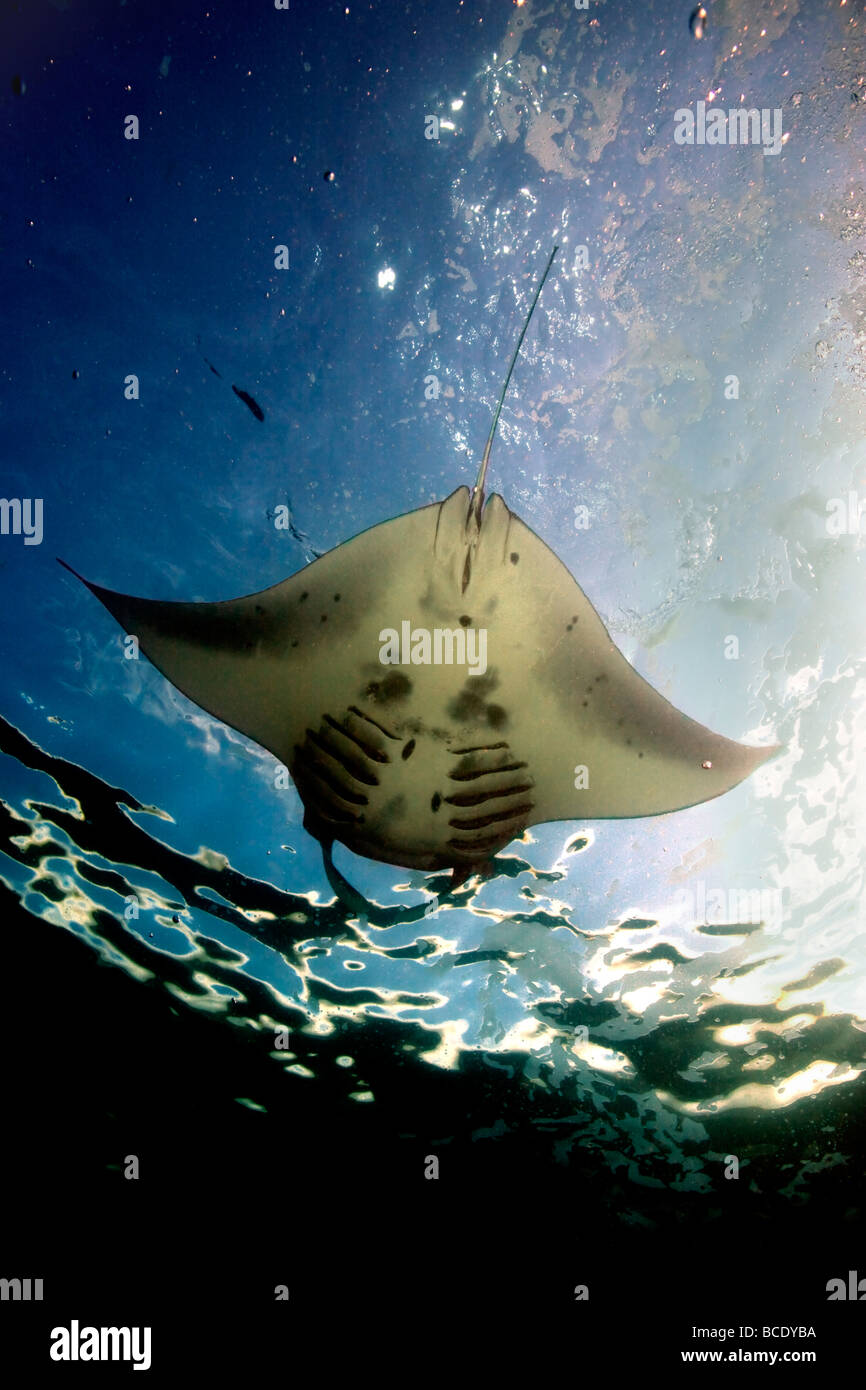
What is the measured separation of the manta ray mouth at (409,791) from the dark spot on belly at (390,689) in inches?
5.6

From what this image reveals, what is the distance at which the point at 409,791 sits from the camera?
4254 mm

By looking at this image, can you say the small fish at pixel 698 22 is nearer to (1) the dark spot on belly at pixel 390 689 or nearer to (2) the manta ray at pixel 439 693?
(2) the manta ray at pixel 439 693

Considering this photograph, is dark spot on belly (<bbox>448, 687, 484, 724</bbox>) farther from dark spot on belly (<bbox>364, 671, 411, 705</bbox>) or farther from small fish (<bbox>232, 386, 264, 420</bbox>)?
small fish (<bbox>232, 386, 264, 420</bbox>)

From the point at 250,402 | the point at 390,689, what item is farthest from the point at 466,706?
the point at 250,402

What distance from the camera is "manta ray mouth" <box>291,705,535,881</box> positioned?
13.7 feet

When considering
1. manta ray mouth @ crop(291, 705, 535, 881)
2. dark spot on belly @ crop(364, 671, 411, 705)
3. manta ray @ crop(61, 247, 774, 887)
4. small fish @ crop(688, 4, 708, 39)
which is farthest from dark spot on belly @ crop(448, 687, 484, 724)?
small fish @ crop(688, 4, 708, 39)

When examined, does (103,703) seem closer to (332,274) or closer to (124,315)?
(124,315)

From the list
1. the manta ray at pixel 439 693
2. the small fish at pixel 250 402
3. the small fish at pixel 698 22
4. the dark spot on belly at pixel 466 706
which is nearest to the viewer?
the small fish at pixel 698 22

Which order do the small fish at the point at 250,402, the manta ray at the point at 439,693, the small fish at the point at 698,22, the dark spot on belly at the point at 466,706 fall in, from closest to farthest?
1. the small fish at the point at 698,22
2. the manta ray at the point at 439,693
3. the dark spot on belly at the point at 466,706
4. the small fish at the point at 250,402

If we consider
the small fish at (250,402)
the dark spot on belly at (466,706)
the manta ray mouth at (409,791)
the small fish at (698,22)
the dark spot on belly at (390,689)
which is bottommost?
Answer: the manta ray mouth at (409,791)

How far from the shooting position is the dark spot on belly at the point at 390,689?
396 cm

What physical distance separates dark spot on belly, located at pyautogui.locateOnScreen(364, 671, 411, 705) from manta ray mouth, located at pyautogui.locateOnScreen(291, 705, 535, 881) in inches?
5.6

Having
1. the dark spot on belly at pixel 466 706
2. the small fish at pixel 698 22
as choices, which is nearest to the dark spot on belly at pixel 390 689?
the dark spot on belly at pixel 466 706
